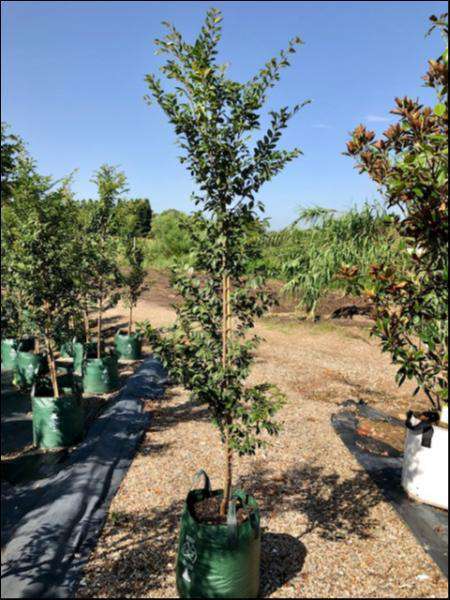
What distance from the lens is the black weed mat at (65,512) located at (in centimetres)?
432

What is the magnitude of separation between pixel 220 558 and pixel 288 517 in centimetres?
196

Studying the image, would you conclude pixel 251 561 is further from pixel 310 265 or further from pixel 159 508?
pixel 310 265

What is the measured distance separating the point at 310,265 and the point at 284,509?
1446cm

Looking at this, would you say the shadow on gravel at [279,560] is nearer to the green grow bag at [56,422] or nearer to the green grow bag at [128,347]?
the green grow bag at [56,422]

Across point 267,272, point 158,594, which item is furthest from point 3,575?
point 267,272

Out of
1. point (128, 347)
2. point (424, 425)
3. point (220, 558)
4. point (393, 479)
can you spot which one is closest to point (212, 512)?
point (220, 558)

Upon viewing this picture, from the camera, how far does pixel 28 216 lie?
25.3 feet

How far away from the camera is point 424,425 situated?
577 cm

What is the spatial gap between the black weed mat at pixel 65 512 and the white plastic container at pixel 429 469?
4.15 meters

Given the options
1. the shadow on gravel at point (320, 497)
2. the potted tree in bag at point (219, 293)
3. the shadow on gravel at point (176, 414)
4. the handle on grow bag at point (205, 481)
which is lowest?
the shadow on gravel at point (320, 497)

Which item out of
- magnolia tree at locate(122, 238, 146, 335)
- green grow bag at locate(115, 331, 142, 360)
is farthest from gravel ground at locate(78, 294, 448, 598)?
magnolia tree at locate(122, 238, 146, 335)

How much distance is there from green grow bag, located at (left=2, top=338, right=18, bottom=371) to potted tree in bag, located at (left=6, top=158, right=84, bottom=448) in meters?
5.08

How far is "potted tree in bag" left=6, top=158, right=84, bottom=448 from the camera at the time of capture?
758cm

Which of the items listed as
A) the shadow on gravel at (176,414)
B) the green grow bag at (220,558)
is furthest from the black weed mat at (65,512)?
the green grow bag at (220,558)
